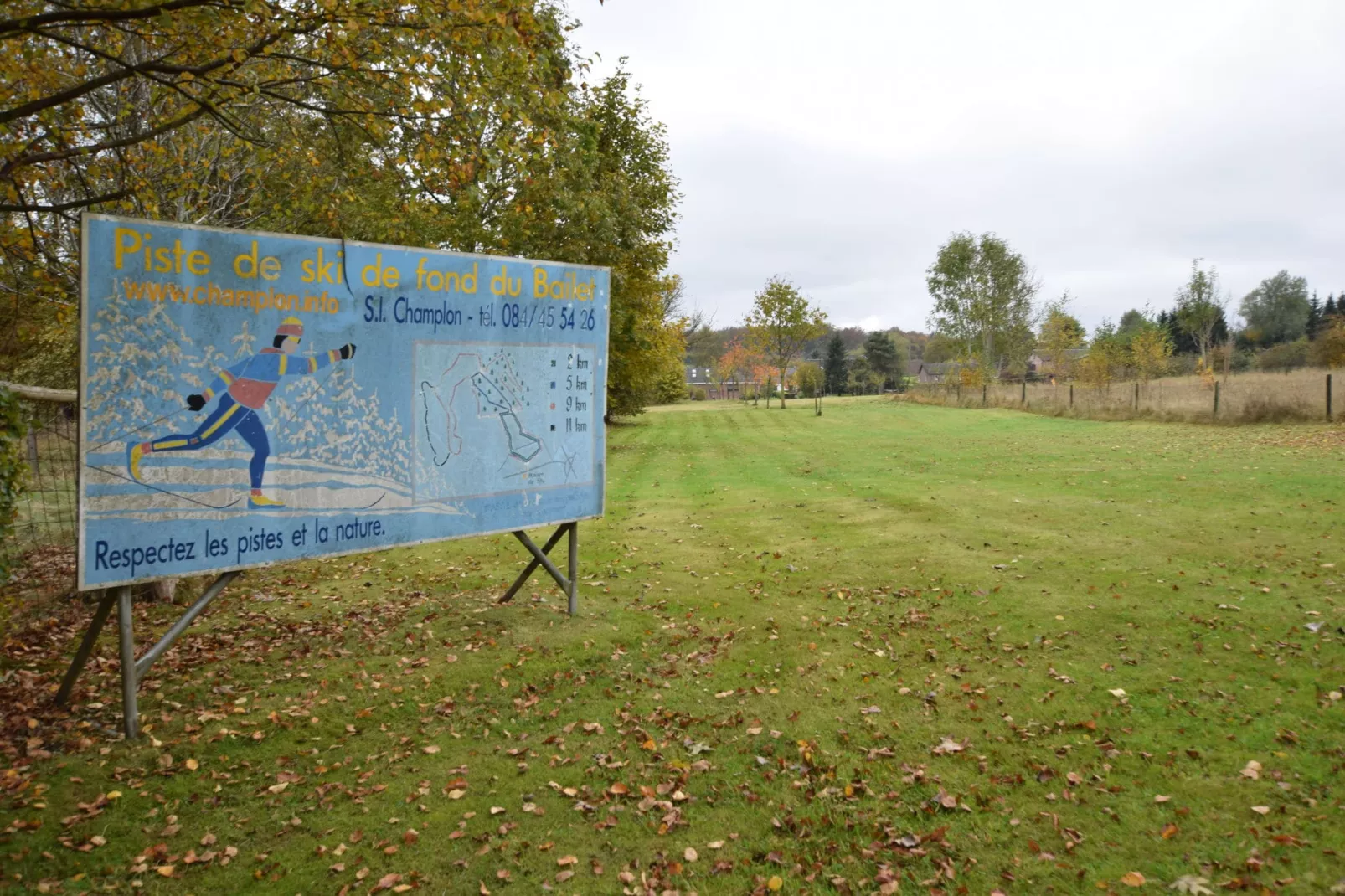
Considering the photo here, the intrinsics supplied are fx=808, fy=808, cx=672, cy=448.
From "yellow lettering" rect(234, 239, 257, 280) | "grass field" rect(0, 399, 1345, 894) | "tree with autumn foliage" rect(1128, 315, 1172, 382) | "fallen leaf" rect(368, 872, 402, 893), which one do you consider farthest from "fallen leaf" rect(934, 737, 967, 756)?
"tree with autumn foliage" rect(1128, 315, 1172, 382)

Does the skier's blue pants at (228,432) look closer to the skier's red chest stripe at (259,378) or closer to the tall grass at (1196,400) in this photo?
the skier's red chest stripe at (259,378)

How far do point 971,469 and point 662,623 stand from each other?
13.8m

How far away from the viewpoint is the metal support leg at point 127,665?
18.1 ft

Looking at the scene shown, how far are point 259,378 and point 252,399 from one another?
16 cm

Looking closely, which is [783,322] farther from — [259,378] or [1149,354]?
[259,378]

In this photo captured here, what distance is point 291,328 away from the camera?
613 centimetres

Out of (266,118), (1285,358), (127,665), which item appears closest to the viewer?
(127,665)

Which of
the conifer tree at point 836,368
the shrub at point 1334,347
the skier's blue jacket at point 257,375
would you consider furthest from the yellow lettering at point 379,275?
the conifer tree at point 836,368

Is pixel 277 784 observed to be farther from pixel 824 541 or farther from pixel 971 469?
pixel 971 469

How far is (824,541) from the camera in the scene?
12.3 m

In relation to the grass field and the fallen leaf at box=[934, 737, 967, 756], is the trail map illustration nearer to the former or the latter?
the grass field

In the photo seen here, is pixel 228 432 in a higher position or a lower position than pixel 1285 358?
lower

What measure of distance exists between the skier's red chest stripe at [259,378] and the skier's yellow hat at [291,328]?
5.8 inches

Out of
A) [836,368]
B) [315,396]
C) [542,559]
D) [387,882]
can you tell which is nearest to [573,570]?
[542,559]
